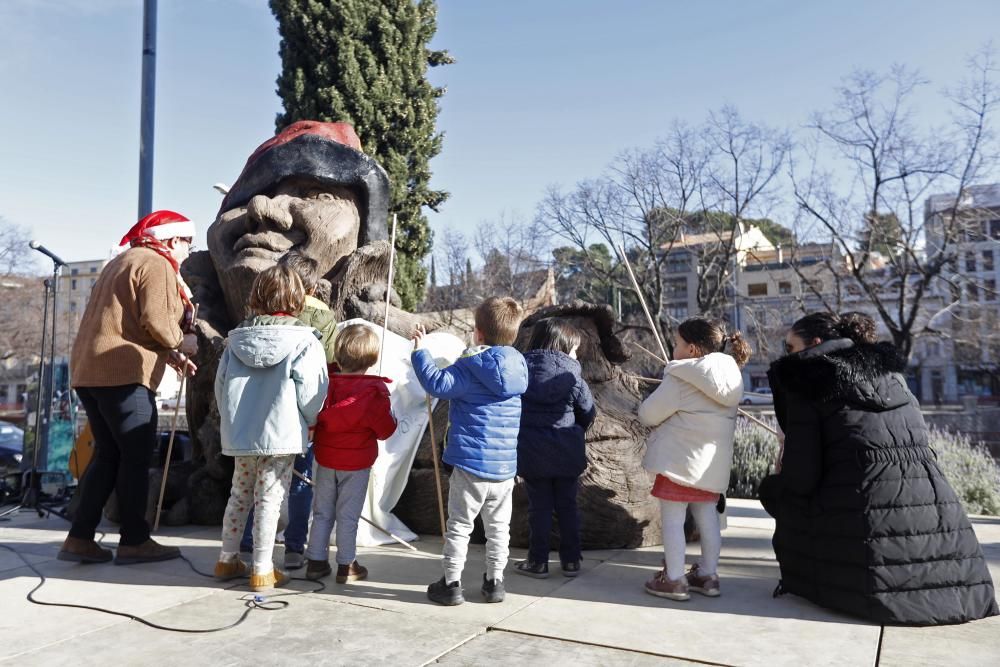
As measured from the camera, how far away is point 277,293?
139 inches

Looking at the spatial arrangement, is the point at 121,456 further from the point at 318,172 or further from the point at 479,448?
the point at 318,172

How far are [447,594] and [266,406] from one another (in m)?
1.17

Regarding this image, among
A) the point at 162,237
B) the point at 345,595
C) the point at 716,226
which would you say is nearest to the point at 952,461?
the point at 345,595

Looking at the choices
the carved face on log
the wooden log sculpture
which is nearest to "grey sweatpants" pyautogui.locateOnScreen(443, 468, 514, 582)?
the wooden log sculpture

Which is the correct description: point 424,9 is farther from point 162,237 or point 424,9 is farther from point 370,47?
point 162,237

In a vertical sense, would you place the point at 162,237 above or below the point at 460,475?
above

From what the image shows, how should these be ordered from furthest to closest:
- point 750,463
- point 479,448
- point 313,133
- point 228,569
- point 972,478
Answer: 1. point 750,463
2. point 972,478
3. point 313,133
4. point 228,569
5. point 479,448

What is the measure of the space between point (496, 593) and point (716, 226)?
18.0 metres

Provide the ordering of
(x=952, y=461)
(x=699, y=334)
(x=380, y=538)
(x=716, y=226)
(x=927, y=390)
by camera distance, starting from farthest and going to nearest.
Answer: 1. (x=927, y=390)
2. (x=716, y=226)
3. (x=952, y=461)
4. (x=380, y=538)
5. (x=699, y=334)

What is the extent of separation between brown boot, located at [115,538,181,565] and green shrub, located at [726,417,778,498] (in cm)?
470

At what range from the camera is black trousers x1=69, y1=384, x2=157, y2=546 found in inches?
148

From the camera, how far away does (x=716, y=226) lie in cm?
1978

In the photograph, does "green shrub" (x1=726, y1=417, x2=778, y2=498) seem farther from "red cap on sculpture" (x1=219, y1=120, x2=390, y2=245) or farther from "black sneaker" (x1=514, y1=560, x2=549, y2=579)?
"red cap on sculpture" (x1=219, y1=120, x2=390, y2=245)

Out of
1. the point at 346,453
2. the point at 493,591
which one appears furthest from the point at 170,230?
the point at 493,591
